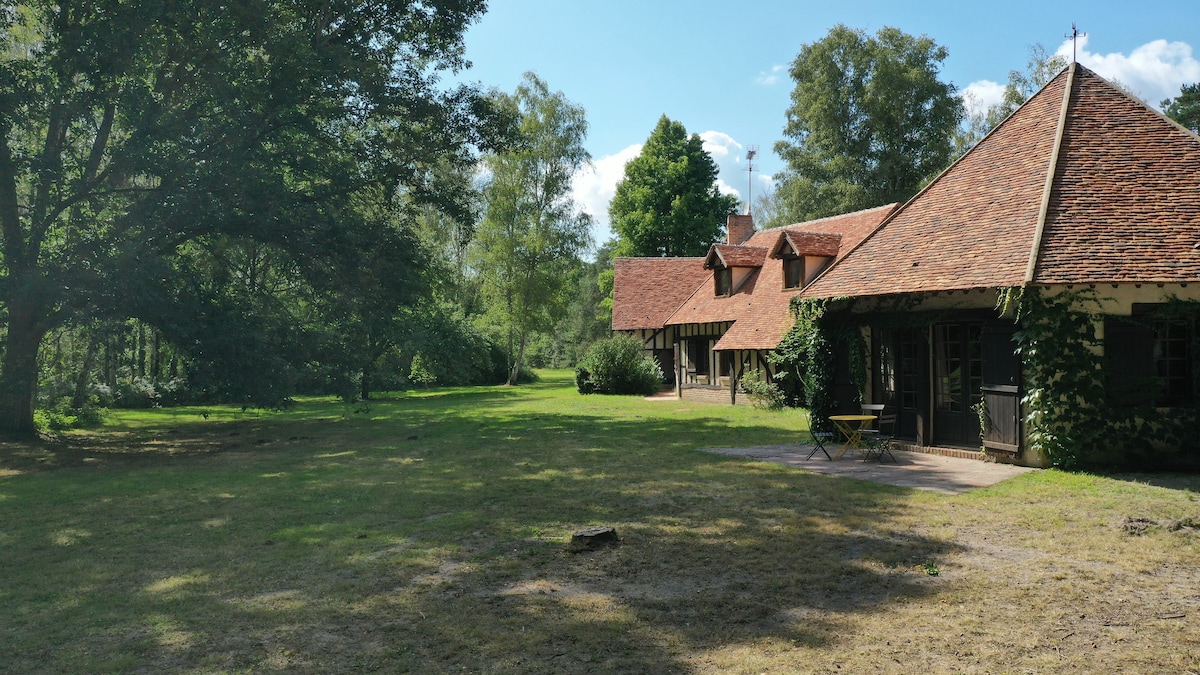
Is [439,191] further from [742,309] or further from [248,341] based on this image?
[742,309]

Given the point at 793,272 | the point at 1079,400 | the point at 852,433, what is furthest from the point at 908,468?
the point at 793,272

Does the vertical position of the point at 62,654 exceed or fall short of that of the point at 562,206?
it falls short

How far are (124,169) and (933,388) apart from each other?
58.2ft

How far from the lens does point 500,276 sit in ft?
135

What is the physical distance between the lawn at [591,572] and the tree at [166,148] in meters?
4.60

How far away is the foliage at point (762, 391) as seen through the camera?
951 inches

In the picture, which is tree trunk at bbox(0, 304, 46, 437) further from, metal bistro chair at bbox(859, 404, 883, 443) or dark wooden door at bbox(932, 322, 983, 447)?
dark wooden door at bbox(932, 322, 983, 447)

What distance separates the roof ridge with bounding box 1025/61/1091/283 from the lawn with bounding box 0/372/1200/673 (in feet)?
10.9

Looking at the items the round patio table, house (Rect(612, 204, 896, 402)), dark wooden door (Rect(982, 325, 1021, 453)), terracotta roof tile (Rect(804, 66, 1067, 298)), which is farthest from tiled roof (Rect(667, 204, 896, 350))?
dark wooden door (Rect(982, 325, 1021, 453))

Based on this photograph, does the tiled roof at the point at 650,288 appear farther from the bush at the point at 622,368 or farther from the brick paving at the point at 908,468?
the brick paving at the point at 908,468

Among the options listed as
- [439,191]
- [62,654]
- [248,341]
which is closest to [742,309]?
[439,191]

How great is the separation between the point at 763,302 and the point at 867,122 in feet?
56.0

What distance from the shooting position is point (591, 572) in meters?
7.08

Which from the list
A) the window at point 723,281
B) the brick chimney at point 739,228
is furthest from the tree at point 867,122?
the window at point 723,281
